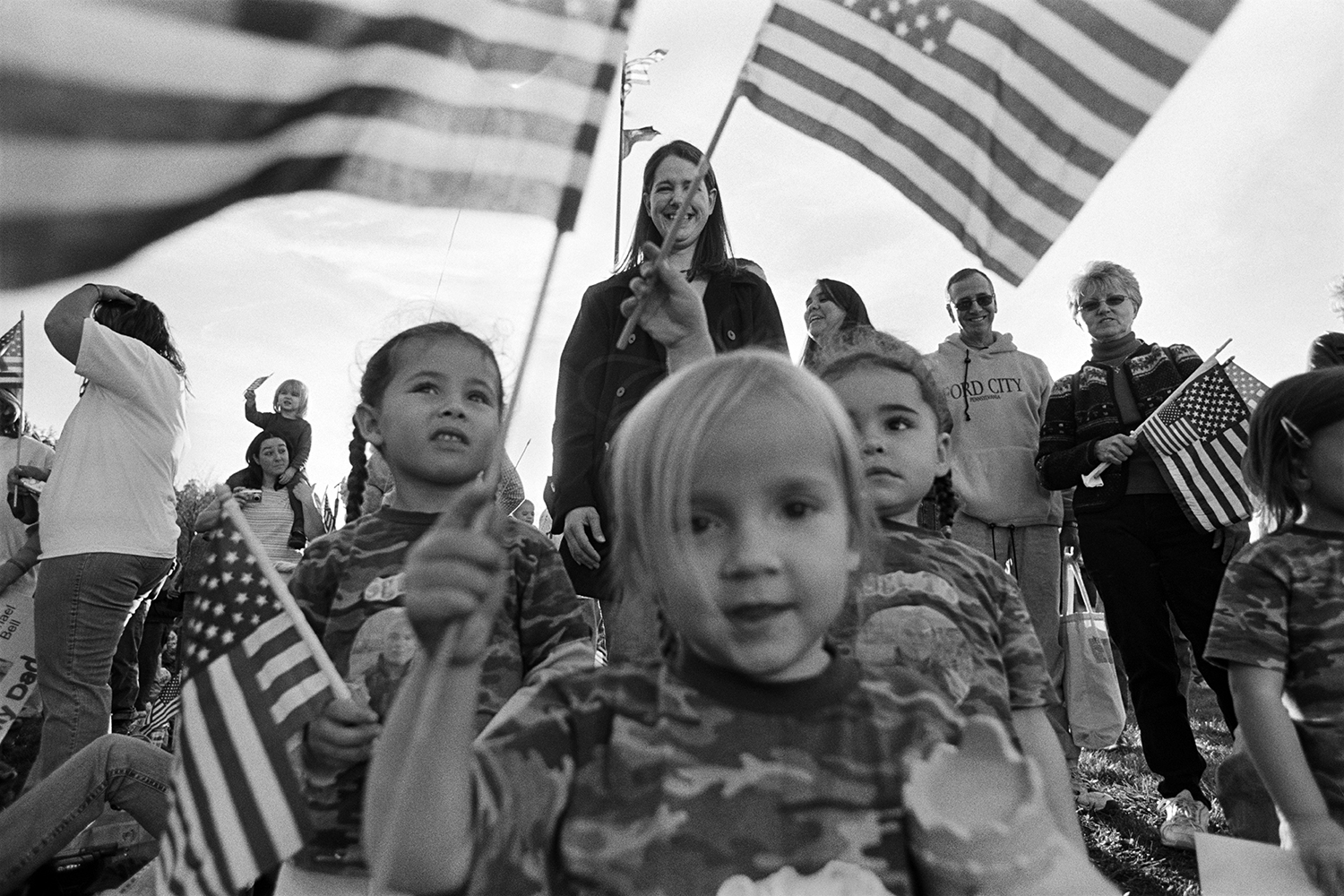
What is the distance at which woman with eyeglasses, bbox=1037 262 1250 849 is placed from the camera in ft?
14.7

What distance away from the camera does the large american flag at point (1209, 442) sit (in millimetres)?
4367

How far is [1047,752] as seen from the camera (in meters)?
2.20

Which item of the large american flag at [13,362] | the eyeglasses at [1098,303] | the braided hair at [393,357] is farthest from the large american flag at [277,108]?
the large american flag at [13,362]

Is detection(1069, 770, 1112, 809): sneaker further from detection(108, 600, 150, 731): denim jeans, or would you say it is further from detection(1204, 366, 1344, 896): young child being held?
detection(108, 600, 150, 731): denim jeans

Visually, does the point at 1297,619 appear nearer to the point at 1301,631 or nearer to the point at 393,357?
the point at 1301,631

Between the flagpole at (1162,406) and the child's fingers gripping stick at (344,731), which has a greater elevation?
the flagpole at (1162,406)

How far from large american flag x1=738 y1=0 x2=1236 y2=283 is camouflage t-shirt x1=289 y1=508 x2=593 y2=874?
1.29 m

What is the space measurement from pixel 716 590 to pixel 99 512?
3575 millimetres

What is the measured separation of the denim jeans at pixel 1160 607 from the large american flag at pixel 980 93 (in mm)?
2304

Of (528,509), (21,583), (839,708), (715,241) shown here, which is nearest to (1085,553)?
(715,241)

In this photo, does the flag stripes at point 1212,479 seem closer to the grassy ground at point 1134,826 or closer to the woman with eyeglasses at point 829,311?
the grassy ground at point 1134,826

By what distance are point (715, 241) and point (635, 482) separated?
2.18 metres

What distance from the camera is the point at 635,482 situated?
1.45 metres

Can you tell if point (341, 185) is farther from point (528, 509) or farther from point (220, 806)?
point (528, 509)
